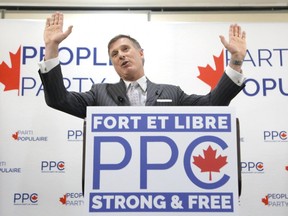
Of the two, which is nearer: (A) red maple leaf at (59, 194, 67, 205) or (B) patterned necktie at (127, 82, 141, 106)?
(B) patterned necktie at (127, 82, 141, 106)

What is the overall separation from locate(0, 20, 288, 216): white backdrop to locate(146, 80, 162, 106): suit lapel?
1.29 metres

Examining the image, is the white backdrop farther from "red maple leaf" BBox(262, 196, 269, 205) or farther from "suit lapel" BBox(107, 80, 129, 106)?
"suit lapel" BBox(107, 80, 129, 106)

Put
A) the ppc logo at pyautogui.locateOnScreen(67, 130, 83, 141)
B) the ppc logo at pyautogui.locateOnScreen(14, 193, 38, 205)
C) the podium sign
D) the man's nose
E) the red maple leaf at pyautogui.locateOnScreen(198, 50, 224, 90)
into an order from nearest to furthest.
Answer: the podium sign
the man's nose
the ppc logo at pyautogui.locateOnScreen(14, 193, 38, 205)
the ppc logo at pyautogui.locateOnScreen(67, 130, 83, 141)
the red maple leaf at pyautogui.locateOnScreen(198, 50, 224, 90)

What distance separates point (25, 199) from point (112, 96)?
1.64 meters

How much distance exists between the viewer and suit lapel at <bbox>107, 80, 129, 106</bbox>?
212 cm

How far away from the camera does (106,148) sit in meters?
1.38

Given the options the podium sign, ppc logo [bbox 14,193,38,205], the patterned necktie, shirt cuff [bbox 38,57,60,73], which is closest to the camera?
the podium sign

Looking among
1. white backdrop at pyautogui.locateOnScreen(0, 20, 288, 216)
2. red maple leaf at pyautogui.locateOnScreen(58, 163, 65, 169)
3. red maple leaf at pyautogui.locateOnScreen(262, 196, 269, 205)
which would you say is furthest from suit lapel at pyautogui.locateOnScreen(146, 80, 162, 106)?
red maple leaf at pyautogui.locateOnScreen(262, 196, 269, 205)

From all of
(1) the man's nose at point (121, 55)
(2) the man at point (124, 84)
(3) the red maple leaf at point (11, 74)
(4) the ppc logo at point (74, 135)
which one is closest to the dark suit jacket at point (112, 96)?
(2) the man at point (124, 84)

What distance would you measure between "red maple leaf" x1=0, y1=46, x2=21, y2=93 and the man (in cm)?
143

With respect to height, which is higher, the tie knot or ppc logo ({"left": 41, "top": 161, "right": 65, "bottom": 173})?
the tie knot

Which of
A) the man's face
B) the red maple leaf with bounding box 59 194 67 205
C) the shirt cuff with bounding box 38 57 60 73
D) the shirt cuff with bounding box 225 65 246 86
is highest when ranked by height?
the man's face

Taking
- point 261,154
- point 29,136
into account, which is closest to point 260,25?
point 261,154

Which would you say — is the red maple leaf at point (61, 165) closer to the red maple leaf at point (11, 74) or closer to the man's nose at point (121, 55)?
the red maple leaf at point (11, 74)
